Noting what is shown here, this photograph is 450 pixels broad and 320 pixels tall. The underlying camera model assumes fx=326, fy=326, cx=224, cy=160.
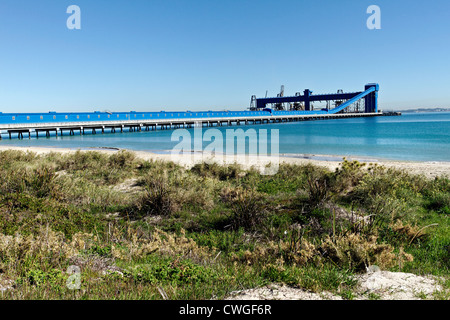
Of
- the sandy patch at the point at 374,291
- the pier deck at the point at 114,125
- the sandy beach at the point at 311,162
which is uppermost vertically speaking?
the pier deck at the point at 114,125

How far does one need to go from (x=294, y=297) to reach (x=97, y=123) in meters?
56.4

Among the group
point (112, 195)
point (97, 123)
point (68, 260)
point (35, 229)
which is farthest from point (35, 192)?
point (97, 123)

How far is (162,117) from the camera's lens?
66.8 m

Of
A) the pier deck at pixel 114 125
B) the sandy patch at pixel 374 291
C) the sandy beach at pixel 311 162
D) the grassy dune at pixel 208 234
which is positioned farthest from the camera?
the pier deck at pixel 114 125

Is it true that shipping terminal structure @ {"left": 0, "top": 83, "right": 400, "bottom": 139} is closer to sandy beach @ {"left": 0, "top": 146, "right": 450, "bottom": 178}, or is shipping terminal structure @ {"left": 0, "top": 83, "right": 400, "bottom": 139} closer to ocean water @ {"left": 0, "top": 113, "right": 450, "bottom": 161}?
ocean water @ {"left": 0, "top": 113, "right": 450, "bottom": 161}

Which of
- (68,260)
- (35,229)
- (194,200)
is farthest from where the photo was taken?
(194,200)

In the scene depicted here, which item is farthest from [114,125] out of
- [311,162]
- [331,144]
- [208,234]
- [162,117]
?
[208,234]

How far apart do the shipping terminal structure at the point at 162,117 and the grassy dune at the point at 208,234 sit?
134 feet

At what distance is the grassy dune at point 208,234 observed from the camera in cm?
356

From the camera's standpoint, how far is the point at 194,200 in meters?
8.29

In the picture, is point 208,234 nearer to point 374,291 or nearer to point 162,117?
point 374,291

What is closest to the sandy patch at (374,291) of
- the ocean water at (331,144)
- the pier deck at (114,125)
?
the ocean water at (331,144)

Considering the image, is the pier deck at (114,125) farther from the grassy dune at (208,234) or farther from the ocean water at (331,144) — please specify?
the grassy dune at (208,234)
